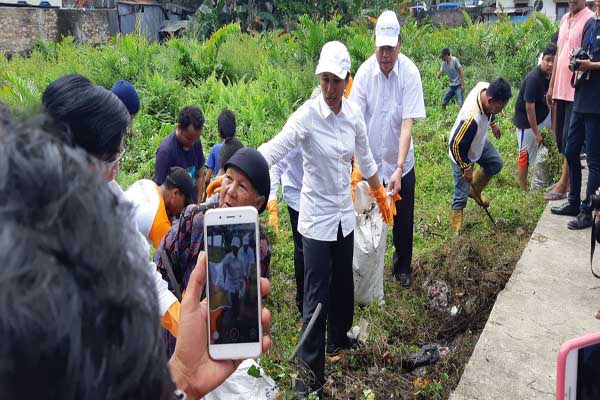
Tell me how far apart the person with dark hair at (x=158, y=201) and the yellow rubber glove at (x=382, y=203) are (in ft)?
3.86

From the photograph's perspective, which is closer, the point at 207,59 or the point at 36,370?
the point at 36,370

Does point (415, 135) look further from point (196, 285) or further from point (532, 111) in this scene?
point (196, 285)

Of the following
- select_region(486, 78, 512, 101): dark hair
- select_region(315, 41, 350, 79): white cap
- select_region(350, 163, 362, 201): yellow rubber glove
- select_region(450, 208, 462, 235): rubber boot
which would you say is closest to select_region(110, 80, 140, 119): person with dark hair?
select_region(315, 41, 350, 79): white cap

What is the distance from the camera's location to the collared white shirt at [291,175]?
3.89m

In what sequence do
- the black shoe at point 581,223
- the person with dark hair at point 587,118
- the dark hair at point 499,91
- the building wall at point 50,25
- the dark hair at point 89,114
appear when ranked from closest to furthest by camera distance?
the dark hair at point 89,114 < the person with dark hair at point 587,118 < the black shoe at point 581,223 < the dark hair at point 499,91 < the building wall at point 50,25

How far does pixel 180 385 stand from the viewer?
139 cm

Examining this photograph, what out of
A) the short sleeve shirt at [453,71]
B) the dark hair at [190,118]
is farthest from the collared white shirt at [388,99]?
the short sleeve shirt at [453,71]

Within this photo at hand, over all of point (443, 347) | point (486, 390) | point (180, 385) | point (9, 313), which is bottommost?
point (443, 347)

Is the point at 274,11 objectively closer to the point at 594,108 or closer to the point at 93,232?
the point at 594,108

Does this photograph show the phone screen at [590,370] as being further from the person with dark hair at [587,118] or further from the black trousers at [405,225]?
the person with dark hair at [587,118]

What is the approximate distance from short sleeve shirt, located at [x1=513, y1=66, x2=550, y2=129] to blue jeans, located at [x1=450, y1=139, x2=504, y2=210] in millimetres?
794

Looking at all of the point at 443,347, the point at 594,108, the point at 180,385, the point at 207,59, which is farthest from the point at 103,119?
the point at 207,59

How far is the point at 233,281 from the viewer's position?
5.33 feet

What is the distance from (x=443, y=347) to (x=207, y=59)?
9708 millimetres
